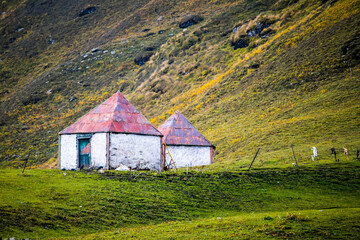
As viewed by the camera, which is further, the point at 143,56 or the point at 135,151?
the point at 143,56

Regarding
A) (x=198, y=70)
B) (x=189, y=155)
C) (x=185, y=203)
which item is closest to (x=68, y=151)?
(x=189, y=155)

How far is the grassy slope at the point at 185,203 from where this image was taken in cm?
1363

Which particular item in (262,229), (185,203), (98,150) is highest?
(98,150)

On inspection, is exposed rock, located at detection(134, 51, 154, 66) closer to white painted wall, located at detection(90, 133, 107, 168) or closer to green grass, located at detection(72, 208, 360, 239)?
white painted wall, located at detection(90, 133, 107, 168)

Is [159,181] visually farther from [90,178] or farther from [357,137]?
[357,137]

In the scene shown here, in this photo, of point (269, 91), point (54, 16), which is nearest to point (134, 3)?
point (54, 16)

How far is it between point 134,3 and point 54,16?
29769 millimetres

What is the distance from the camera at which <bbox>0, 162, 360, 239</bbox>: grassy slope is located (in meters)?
13.6

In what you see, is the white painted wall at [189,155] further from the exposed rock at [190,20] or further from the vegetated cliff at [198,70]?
the exposed rock at [190,20]


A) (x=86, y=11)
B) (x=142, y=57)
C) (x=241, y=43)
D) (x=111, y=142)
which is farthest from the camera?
(x=86, y=11)

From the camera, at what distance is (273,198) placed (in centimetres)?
2031

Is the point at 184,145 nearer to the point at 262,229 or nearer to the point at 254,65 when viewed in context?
the point at 262,229

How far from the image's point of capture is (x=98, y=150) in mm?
27219

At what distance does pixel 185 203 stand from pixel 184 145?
1709 centimetres
